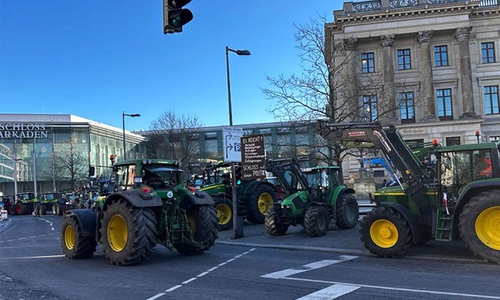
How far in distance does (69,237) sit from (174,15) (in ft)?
24.4

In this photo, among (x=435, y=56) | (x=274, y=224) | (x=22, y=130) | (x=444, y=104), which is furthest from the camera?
(x=22, y=130)

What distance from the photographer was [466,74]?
49.5 meters

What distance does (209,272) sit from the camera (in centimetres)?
927

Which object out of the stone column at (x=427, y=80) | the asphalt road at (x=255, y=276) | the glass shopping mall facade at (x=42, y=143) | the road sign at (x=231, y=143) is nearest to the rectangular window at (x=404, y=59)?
the stone column at (x=427, y=80)

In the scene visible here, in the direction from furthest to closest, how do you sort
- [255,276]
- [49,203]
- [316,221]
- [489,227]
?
[49,203] → [316,221] → [489,227] → [255,276]

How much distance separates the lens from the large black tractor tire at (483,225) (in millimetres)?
9047

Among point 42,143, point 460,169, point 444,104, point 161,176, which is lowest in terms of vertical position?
point 460,169

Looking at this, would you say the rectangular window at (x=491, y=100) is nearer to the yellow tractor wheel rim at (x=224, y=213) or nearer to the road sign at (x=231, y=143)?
the yellow tractor wheel rim at (x=224, y=213)

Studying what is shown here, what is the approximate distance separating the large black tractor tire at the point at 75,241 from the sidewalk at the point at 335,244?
14.5ft

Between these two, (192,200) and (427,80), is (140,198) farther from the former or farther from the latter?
(427,80)

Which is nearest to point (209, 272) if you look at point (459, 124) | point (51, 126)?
point (459, 124)

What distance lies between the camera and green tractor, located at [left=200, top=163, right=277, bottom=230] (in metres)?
18.5

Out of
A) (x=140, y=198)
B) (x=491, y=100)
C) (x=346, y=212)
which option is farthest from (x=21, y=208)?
(x=491, y=100)

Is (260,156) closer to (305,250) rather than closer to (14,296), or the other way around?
(305,250)
